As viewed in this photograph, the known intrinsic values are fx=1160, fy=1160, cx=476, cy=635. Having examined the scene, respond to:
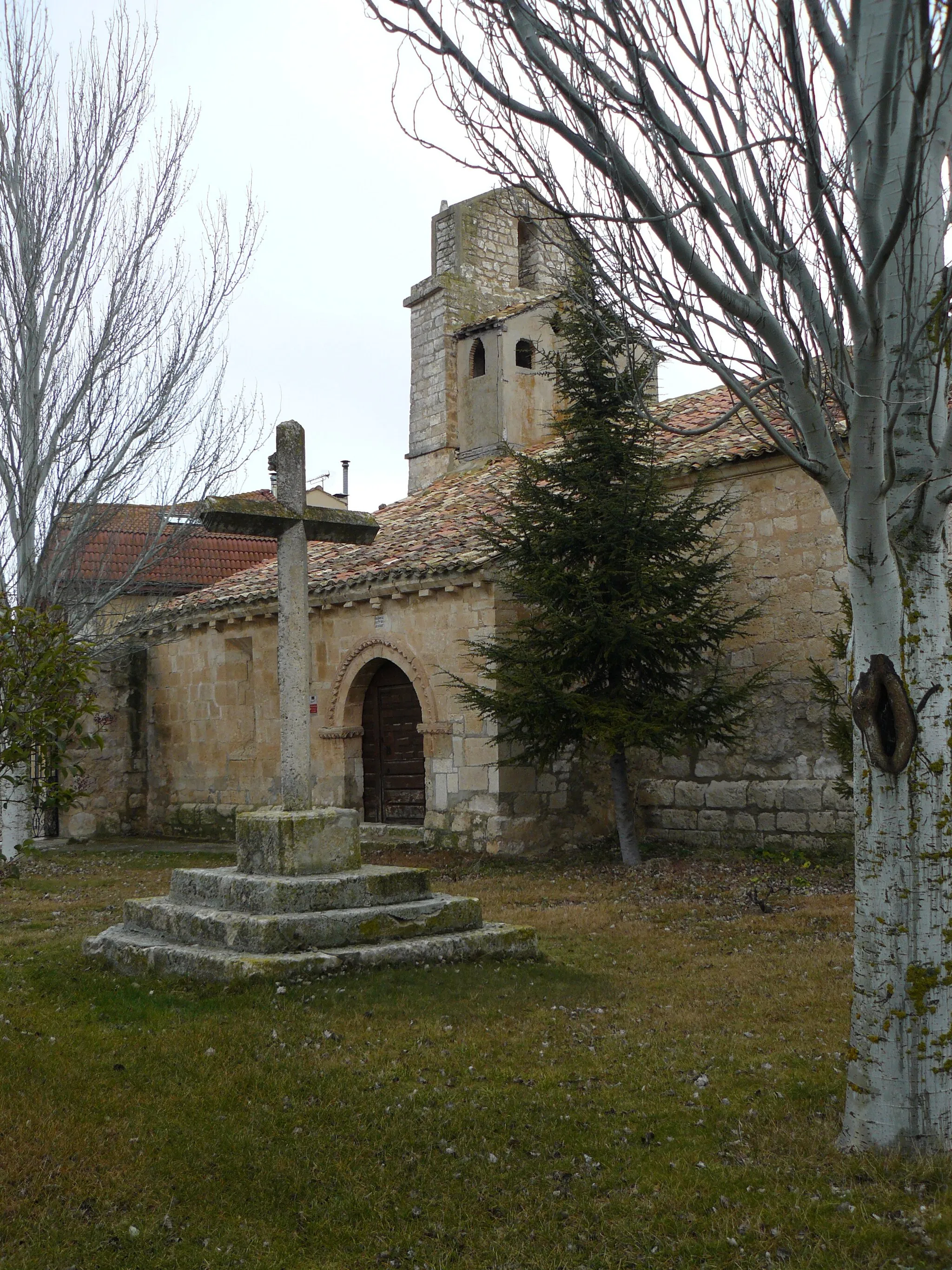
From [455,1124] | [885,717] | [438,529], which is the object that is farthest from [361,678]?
[885,717]

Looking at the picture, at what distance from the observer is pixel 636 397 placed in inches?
169

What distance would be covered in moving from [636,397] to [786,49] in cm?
128

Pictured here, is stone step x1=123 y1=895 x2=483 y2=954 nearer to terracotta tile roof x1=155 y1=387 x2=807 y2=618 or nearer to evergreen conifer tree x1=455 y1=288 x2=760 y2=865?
evergreen conifer tree x1=455 y1=288 x2=760 y2=865

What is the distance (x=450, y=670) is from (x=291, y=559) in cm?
573

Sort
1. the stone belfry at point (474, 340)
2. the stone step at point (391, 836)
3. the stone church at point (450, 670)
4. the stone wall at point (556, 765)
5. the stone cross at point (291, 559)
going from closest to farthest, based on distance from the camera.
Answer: the stone cross at point (291, 559) < the stone wall at point (556, 765) < the stone church at point (450, 670) < the stone step at point (391, 836) < the stone belfry at point (474, 340)

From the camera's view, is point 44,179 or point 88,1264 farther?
point 44,179

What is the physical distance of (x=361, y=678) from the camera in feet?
46.8

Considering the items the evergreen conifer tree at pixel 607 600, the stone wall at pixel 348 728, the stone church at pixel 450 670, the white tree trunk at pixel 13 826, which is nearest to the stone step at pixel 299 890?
the stone church at pixel 450 670

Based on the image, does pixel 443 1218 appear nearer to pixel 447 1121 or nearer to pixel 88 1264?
pixel 447 1121

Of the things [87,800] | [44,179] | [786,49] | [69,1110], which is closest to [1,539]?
[44,179]

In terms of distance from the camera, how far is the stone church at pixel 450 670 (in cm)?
1130

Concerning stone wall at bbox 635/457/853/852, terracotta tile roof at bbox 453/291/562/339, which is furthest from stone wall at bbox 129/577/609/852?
terracotta tile roof at bbox 453/291/562/339

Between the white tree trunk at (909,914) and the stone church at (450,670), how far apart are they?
3078mm

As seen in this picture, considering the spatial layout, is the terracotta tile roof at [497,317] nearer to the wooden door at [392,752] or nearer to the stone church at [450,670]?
the stone church at [450,670]
